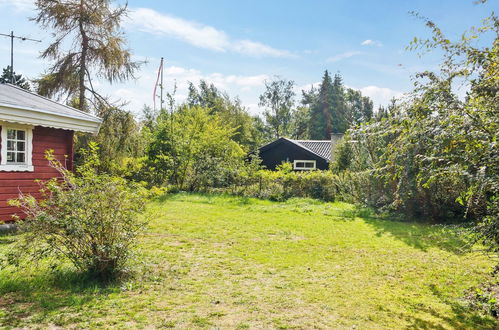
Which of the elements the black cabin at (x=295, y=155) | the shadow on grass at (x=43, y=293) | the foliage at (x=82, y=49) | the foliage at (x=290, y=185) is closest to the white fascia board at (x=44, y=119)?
the shadow on grass at (x=43, y=293)

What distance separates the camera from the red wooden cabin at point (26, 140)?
7.36 meters

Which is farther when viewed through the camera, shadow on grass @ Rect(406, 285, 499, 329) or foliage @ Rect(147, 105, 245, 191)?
foliage @ Rect(147, 105, 245, 191)

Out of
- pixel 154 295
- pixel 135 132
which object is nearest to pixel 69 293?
pixel 154 295

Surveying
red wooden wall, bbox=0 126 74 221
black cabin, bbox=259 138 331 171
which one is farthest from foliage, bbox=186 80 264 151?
red wooden wall, bbox=0 126 74 221

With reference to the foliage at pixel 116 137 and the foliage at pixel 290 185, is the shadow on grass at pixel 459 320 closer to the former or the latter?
the foliage at pixel 290 185

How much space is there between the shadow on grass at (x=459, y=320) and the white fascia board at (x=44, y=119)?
8193 millimetres

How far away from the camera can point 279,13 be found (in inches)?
430

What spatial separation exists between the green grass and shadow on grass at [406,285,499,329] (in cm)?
1

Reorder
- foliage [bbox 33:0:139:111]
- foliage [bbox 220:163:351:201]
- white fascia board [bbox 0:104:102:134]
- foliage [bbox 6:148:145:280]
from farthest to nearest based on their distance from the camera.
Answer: foliage [bbox 33:0:139:111], foliage [bbox 220:163:351:201], white fascia board [bbox 0:104:102:134], foliage [bbox 6:148:145:280]

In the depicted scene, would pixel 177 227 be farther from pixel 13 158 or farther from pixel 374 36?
pixel 374 36

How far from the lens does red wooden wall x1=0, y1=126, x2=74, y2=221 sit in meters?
7.51

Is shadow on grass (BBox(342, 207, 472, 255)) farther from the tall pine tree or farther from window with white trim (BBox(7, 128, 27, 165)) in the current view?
the tall pine tree

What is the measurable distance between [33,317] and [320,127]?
5027 centimetres

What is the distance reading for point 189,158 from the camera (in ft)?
54.7
